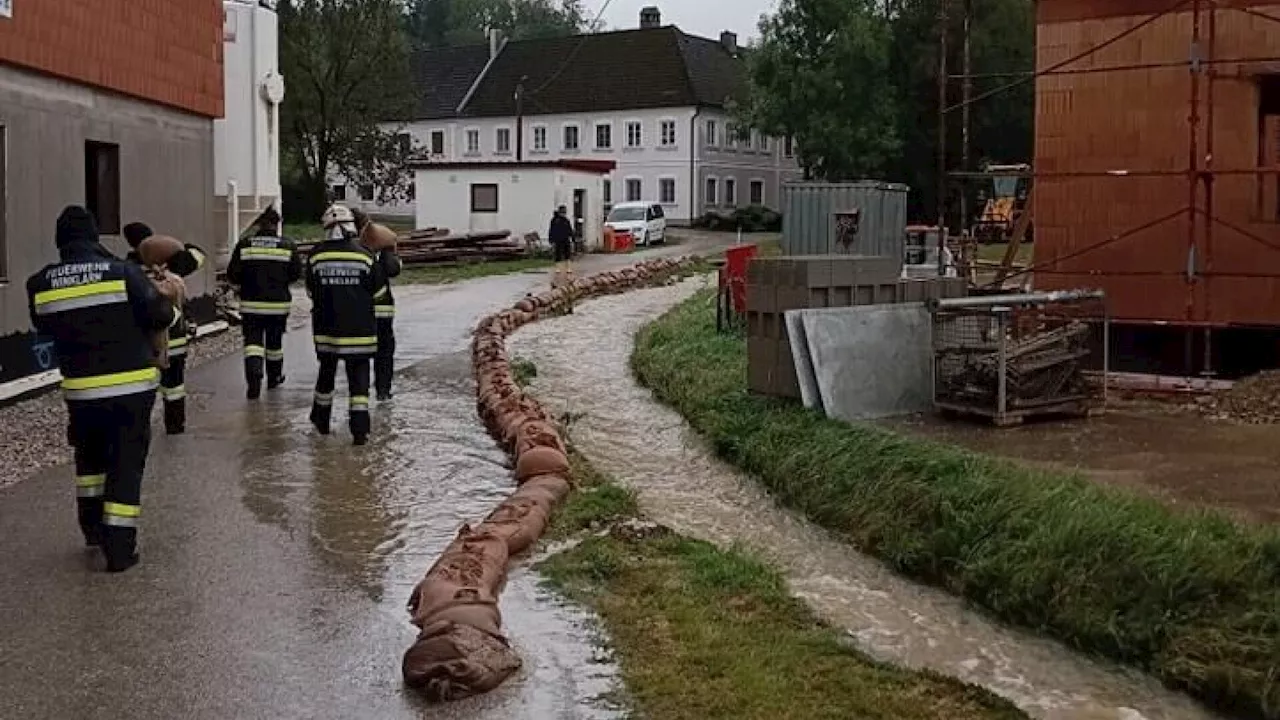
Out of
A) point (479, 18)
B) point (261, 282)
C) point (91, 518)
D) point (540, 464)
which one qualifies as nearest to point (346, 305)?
point (540, 464)

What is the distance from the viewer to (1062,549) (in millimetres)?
7332

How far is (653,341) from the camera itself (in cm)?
1867

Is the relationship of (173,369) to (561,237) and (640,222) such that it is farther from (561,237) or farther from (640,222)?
(640,222)

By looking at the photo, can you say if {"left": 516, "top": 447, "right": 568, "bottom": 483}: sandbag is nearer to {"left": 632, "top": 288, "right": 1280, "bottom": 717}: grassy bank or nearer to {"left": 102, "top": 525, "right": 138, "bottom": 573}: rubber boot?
{"left": 632, "top": 288, "right": 1280, "bottom": 717}: grassy bank

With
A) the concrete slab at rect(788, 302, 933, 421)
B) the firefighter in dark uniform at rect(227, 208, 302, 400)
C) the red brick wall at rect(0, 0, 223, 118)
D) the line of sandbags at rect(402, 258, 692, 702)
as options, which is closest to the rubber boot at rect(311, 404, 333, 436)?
the line of sandbags at rect(402, 258, 692, 702)

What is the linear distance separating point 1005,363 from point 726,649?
5.23 m

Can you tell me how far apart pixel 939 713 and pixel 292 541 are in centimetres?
382

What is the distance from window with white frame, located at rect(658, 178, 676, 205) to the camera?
60469 millimetres

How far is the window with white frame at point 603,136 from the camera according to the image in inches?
2466

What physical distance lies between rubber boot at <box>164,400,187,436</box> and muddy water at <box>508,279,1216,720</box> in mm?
3052

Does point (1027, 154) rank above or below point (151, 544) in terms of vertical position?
above

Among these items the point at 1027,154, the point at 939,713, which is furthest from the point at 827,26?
the point at 939,713

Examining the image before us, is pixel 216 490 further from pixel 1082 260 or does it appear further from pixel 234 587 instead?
pixel 1082 260

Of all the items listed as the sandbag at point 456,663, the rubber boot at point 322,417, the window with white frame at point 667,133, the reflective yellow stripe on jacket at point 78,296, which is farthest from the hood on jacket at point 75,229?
the window with white frame at point 667,133
